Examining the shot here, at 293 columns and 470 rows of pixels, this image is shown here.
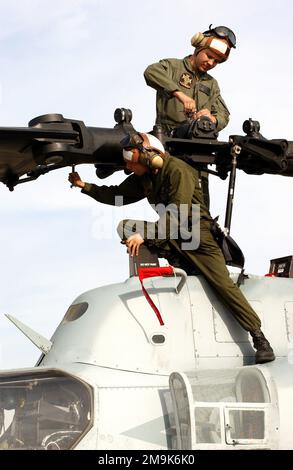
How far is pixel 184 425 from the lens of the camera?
225 inches

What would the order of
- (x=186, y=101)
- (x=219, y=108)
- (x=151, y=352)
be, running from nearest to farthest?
(x=151, y=352) → (x=186, y=101) → (x=219, y=108)

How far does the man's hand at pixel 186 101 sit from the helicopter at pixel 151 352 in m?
0.19

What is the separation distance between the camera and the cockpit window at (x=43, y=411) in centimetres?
577

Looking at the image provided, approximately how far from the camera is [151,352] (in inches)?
252

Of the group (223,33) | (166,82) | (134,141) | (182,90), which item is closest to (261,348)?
(134,141)

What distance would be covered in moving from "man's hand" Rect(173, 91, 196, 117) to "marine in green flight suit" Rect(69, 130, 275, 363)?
0.68 meters

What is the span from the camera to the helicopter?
5797mm

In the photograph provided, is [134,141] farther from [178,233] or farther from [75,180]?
[75,180]

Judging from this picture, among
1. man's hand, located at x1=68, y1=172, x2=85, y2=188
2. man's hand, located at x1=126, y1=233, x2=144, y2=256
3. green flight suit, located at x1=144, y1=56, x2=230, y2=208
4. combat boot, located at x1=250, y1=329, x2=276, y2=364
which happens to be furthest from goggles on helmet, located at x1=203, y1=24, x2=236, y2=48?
combat boot, located at x1=250, y1=329, x2=276, y2=364

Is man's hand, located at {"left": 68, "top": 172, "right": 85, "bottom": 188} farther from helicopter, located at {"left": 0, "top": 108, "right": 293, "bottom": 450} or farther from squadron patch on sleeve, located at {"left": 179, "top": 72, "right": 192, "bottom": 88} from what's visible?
squadron patch on sleeve, located at {"left": 179, "top": 72, "right": 192, "bottom": 88}


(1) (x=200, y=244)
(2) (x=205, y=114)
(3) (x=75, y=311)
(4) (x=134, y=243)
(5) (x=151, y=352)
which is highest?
(2) (x=205, y=114)

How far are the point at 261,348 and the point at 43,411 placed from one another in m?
1.80

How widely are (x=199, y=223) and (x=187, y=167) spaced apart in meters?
0.46

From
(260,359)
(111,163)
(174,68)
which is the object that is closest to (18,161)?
(111,163)
